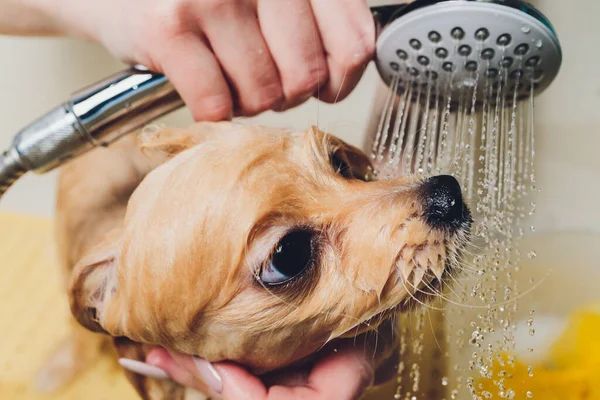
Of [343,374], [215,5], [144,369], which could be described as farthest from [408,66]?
[144,369]

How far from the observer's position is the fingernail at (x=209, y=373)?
3.06 feet

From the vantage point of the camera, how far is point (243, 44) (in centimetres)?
93

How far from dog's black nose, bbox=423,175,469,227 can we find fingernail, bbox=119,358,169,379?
0.61m

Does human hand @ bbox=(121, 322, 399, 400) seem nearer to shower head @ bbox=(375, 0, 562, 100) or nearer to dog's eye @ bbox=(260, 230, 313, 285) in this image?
dog's eye @ bbox=(260, 230, 313, 285)

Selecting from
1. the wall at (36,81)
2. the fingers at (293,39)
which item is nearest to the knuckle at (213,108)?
the fingers at (293,39)

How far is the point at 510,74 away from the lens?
88 cm

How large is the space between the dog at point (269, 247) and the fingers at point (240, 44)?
0.10m

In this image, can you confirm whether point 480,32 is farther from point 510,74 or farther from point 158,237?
A: point 158,237

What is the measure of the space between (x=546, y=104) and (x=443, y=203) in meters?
0.94

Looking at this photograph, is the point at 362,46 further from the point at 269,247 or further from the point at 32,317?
the point at 32,317

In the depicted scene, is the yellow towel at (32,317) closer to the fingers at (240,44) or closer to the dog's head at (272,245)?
the dog's head at (272,245)

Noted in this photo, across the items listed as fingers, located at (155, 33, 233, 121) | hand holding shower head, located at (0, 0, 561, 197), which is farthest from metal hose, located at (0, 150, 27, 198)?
fingers, located at (155, 33, 233, 121)

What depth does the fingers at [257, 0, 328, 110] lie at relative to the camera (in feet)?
3.02

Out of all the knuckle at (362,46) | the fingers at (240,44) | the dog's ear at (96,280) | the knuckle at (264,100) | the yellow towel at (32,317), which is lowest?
the yellow towel at (32,317)
